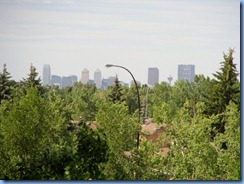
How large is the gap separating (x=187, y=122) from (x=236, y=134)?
41.6 inches

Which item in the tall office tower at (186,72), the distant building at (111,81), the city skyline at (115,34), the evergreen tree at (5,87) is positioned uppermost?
the city skyline at (115,34)

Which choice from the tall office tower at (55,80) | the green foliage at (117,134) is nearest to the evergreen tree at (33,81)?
the tall office tower at (55,80)

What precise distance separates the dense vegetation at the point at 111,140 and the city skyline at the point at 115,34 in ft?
0.80

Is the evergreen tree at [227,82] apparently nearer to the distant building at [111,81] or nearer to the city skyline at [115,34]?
the city skyline at [115,34]

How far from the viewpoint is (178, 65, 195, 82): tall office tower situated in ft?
28.4

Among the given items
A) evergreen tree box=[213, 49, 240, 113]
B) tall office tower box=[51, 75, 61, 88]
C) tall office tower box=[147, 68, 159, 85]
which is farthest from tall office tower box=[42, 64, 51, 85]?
evergreen tree box=[213, 49, 240, 113]

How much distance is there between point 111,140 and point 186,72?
4.00ft

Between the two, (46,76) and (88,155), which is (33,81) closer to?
(46,76)

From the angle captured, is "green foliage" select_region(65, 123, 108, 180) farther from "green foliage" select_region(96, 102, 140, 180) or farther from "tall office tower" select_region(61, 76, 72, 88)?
"tall office tower" select_region(61, 76, 72, 88)

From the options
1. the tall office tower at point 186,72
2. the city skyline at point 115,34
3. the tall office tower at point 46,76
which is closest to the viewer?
the city skyline at point 115,34

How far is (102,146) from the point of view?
27.0 ft

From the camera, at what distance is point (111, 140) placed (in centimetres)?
856

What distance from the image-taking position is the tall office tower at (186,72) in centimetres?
866

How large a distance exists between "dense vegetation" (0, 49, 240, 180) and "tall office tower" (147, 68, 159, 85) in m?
0.37
